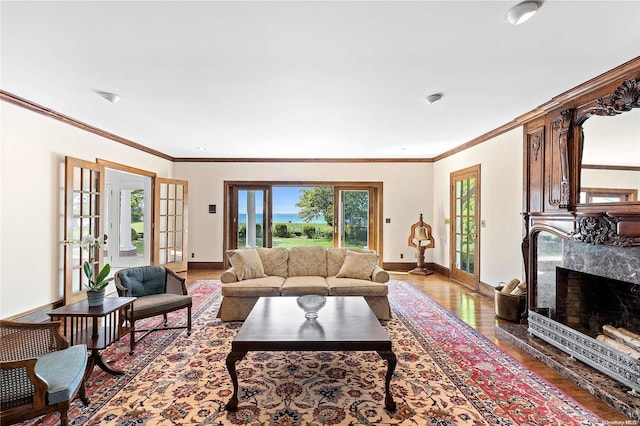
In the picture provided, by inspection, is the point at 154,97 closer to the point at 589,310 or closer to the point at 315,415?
the point at 315,415

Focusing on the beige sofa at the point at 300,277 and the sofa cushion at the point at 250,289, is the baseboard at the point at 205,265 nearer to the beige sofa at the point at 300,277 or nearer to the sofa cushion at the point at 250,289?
the beige sofa at the point at 300,277

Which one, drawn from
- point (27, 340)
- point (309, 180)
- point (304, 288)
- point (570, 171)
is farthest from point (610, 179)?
point (309, 180)

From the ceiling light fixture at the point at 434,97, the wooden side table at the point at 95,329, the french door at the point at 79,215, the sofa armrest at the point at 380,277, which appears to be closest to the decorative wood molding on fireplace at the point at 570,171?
the ceiling light fixture at the point at 434,97

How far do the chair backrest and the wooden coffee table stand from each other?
1395mm

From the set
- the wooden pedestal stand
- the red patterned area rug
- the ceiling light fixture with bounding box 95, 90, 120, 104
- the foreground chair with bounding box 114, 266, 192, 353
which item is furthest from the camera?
the wooden pedestal stand

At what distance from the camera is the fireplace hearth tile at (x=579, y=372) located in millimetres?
2102

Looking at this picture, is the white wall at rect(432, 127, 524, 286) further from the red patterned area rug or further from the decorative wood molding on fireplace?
the red patterned area rug

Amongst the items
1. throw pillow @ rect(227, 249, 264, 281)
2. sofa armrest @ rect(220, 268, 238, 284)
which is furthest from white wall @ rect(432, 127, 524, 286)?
sofa armrest @ rect(220, 268, 238, 284)

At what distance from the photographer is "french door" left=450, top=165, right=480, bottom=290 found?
529 cm

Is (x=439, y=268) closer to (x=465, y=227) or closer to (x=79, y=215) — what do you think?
(x=465, y=227)

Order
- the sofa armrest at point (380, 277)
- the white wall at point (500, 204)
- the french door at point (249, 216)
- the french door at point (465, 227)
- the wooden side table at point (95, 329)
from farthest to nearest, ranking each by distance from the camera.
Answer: the french door at point (249, 216)
the french door at point (465, 227)
the white wall at point (500, 204)
the sofa armrest at point (380, 277)
the wooden side table at point (95, 329)

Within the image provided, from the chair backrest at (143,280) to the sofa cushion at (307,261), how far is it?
1.58 metres

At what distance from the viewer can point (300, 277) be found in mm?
4266

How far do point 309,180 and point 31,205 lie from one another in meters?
4.67
